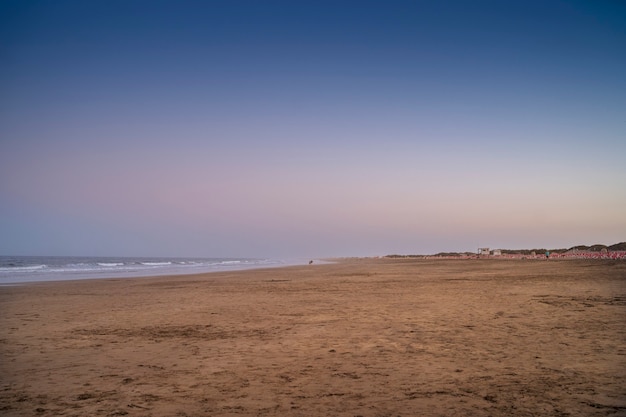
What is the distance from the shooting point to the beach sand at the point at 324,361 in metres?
5.21

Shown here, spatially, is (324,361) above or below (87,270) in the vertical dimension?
above

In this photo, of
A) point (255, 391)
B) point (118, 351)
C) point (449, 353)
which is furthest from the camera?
point (118, 351)

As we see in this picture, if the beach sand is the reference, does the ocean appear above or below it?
below

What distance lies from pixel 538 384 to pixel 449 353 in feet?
6.30

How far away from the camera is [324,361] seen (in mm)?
7227

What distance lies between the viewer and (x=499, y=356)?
7.30 metres

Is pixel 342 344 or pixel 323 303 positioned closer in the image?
pixel 342 344

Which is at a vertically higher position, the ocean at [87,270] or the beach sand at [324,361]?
the beach sand at [324,361]

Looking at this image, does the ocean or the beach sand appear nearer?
the beach sand

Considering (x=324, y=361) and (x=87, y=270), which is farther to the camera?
(x=87, y=270)

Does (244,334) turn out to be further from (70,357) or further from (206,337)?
(70,357)

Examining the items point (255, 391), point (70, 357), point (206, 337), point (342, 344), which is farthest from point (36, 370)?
point (342, 344)

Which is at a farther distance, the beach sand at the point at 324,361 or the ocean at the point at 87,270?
the ocean at the point at 87,270

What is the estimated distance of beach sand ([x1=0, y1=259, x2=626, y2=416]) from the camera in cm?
521
